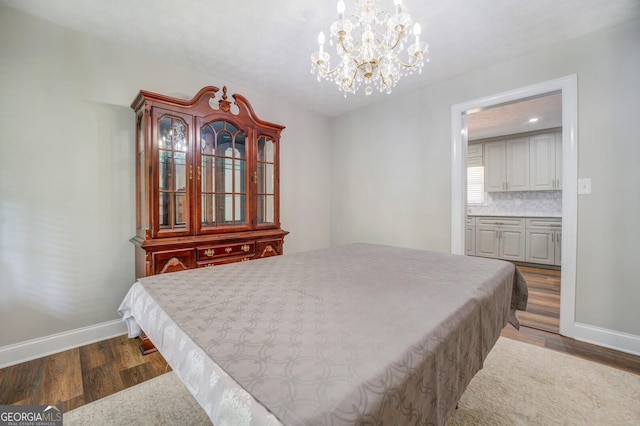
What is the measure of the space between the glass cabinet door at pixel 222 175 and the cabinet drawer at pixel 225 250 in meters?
0.21

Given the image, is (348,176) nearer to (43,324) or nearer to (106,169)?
(106,169)

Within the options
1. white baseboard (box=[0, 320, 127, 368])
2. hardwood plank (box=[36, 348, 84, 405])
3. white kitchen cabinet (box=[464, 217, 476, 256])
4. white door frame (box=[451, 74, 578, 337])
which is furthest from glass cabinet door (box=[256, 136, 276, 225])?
white kitchen cabinet (box=[464, 217, 476, 256])

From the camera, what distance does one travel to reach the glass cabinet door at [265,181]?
9.34 ft

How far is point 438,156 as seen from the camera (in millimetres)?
2992

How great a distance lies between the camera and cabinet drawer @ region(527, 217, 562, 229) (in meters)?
4.35

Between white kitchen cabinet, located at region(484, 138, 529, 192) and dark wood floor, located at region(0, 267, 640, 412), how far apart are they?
3.25 metres

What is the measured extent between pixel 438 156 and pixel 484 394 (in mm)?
2264

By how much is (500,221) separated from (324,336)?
540cm

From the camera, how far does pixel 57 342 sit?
2051mm

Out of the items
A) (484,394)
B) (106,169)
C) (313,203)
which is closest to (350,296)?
(484,394)

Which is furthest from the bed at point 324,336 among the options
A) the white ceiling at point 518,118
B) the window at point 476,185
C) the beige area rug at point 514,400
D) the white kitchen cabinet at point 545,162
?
the window at point 476,185

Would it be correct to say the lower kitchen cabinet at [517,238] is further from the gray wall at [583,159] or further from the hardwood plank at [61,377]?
the hardwood plank at [61,377]

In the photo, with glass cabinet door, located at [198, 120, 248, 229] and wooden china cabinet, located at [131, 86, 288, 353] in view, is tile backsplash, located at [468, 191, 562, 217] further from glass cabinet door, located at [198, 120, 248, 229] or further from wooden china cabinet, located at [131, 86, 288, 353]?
glass cabinet door, located at [198, 120, 248, 229]

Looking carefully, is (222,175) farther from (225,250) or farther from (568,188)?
(568,188)
